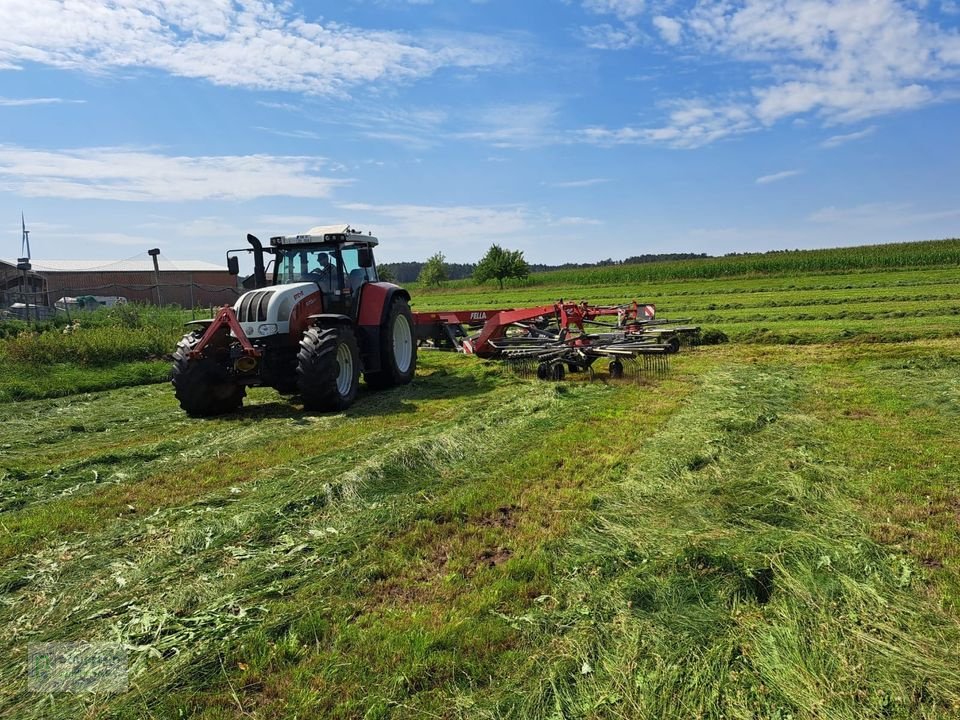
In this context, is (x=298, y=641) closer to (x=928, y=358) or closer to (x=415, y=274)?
(x=928, y=358)

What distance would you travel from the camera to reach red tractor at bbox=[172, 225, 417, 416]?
360 inches

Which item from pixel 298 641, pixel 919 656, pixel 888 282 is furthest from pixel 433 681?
pixel 888 282

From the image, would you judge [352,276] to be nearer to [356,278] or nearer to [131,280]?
[356,278]

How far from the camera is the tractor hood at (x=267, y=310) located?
9.34 meters

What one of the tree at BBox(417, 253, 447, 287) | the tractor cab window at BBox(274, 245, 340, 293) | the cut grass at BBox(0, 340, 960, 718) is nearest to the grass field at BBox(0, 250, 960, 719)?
the cut grass at BBox(0, 340, 960, 718)

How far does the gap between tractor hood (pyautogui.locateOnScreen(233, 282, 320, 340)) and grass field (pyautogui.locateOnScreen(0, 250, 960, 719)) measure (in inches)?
59.8

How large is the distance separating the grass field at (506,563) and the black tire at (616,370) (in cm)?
274

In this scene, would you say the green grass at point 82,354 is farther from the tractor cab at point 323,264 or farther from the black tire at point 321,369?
the black tire at point 321,369

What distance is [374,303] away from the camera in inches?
435

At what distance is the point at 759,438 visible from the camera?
6816 mm

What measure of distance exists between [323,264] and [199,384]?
2.83m

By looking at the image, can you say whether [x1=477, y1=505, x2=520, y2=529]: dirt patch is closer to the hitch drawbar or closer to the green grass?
the hitch drawbar

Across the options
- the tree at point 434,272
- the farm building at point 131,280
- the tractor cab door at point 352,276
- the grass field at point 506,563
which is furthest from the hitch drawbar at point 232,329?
the tree at point 434,272

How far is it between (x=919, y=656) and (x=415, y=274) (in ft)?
401
